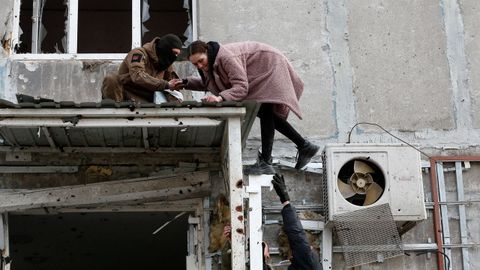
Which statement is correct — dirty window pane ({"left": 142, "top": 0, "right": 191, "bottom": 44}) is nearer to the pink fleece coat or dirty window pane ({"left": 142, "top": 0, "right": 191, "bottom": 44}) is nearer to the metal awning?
the metal awning

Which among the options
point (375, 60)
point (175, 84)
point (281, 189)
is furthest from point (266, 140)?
point (375, 60)

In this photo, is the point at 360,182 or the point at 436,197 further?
the point at 436,197

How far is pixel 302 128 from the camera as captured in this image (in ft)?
29.8

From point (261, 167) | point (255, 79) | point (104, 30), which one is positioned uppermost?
point (104, 30)

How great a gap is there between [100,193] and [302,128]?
2.24 metres

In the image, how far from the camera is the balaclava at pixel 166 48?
324 inches

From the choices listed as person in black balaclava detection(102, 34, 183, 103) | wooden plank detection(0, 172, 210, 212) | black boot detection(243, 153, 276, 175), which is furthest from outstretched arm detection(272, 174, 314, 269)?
person in black balaclava detection(102, 34, 183, 103)

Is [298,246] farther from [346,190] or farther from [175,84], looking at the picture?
[175,84]

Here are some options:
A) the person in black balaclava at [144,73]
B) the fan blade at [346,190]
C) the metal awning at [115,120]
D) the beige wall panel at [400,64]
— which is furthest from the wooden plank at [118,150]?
the beige wall panel at [400,64]

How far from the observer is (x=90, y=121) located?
738 centimetres

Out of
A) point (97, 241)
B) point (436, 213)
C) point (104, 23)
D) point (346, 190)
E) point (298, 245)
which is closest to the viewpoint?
point (298, 245)

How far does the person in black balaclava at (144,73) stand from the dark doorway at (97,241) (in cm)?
193

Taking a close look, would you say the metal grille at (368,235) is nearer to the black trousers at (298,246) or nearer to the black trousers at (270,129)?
the black trousers at (298,246)

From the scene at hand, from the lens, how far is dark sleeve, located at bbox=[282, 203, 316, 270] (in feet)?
25.1
